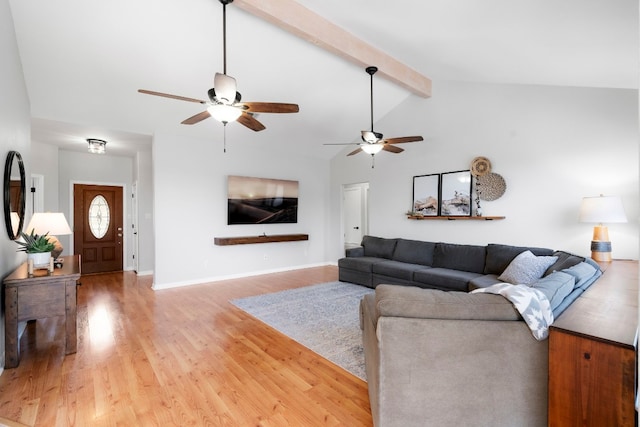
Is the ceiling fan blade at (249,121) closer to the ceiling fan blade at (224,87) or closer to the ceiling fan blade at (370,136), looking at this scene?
the ceiling fan blade at (224,87)

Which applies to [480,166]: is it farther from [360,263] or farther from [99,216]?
[99,216]

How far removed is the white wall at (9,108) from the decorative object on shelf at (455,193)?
17.8ft

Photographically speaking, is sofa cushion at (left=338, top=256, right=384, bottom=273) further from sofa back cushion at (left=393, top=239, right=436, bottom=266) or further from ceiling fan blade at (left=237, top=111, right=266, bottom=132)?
ceiling fan blade at (left=237, top=111, right=266, bottom=132)

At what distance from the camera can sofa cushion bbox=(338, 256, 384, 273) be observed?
5.10 m

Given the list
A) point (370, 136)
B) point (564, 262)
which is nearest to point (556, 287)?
point (564, 262)

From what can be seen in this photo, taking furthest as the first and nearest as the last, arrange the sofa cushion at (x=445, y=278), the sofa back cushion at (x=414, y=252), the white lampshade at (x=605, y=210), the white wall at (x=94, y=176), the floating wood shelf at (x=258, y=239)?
the white wall at (x=94, y=176) → the floating wood shelf at (x=258, y=239) → the sofa back cushion at (x=414, y=252) → the sofa cushion at (x=445, y=278) → the white lampshade at (x=605, y=210)

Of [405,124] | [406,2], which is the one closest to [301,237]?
[405,124]

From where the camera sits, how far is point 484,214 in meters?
4.72

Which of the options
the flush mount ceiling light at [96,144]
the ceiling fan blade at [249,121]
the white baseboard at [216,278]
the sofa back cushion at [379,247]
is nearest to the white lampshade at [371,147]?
the ceiling fan blade at [249,121]

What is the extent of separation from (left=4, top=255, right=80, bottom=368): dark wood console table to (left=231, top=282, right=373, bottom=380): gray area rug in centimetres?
181

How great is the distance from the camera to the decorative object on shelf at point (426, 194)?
5.29 m

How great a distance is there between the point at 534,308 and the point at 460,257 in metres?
3.38

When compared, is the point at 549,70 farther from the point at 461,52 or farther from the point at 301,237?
the point at 301,237

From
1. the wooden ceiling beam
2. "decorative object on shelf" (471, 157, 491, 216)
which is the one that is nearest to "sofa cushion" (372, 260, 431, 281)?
"decorative object on shelf" (471, 157, 491, 216)
